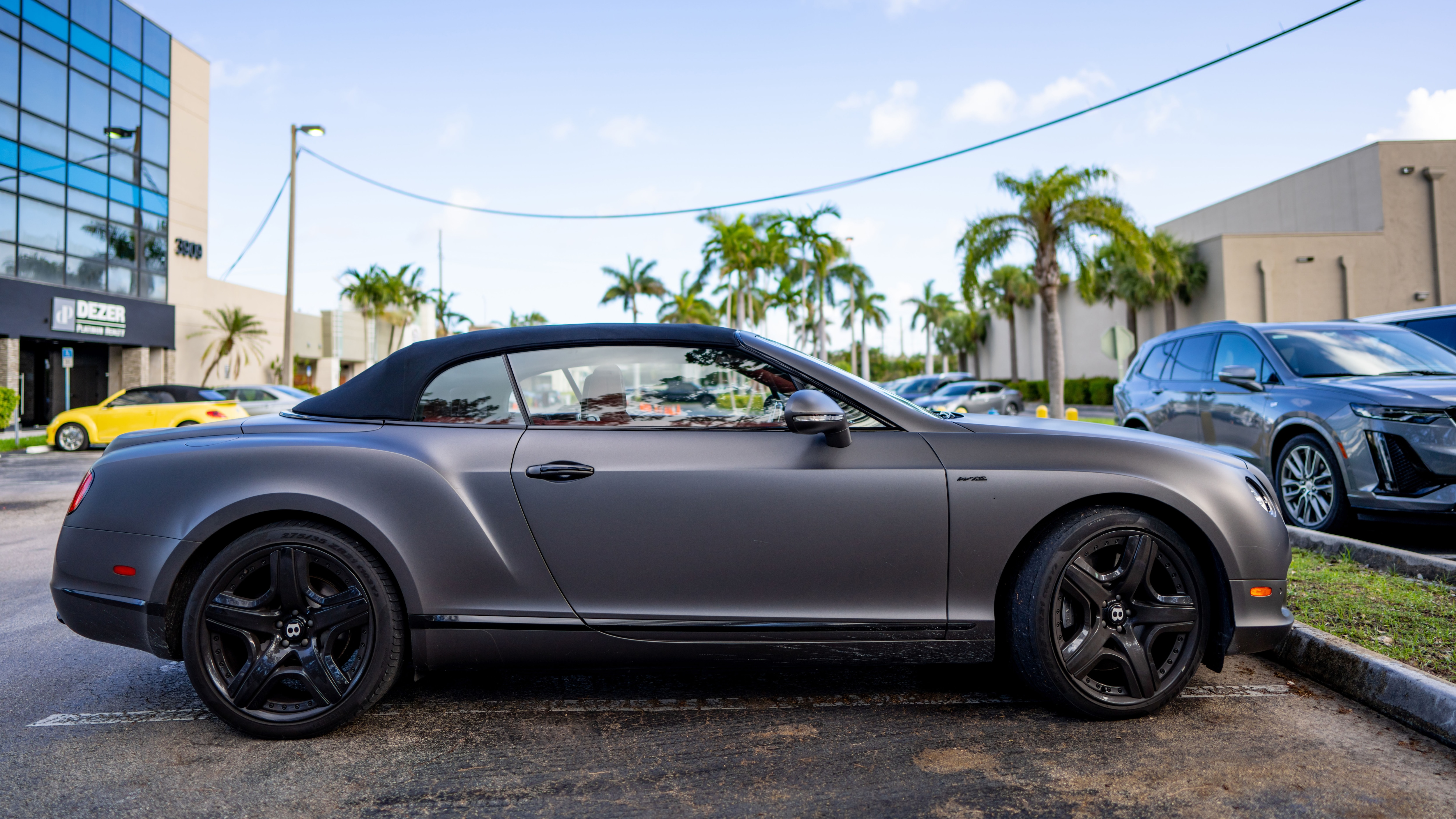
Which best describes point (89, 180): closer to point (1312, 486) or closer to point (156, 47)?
point (156, 47)

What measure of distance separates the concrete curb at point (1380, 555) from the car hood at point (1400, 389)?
36.3 inches

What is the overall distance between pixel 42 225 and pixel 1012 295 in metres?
44.7

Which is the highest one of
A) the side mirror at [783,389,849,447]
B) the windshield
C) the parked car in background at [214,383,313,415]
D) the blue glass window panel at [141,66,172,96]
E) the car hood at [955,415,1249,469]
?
the blue glass window panel at [141,66,172,96]

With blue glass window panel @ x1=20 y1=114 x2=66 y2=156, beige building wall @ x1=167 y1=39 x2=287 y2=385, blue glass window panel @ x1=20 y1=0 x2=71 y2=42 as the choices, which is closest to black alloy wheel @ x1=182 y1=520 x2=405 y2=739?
blue glass window panel @ x1=20 y1=114 x2=66 y2=156

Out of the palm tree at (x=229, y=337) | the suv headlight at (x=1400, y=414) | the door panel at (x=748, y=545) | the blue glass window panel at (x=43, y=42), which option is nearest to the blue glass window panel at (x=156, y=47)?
the blue glass window panel at (x=43, y=42)

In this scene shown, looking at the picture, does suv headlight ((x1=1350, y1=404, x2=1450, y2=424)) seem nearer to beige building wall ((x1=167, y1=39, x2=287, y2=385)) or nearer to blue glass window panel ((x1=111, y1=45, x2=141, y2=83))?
beige building wall ((x1=167, y1=39, x2=287, y2=385))

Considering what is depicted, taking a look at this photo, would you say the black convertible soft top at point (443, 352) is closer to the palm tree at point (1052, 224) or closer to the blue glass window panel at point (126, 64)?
the palm tree at point (1052, 224)

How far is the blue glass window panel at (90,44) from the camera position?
26047 mm

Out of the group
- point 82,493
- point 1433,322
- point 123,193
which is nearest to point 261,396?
point 123,193

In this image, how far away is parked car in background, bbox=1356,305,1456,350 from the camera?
876 cm

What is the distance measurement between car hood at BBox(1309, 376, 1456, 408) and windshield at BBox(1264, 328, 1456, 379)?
0.21 m

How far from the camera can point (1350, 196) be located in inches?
1459

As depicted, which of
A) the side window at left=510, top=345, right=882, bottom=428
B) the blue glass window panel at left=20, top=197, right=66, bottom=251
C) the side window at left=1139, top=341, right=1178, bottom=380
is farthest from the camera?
the blue glass window panel at left=20, top=197, right=66, bottom=251

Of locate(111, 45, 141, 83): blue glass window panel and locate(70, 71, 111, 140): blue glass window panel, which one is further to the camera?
locate(111, 45, 141, 83): blue glass window panel
